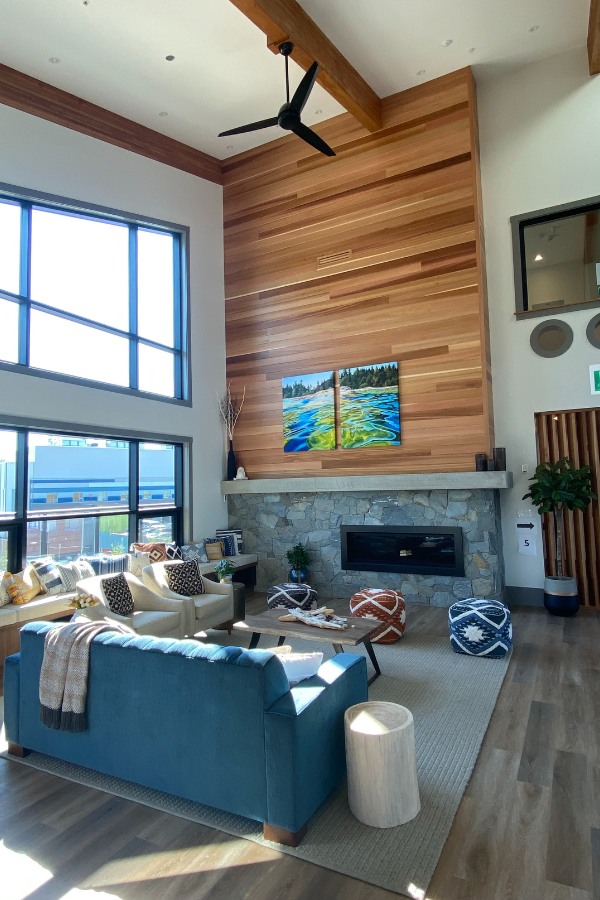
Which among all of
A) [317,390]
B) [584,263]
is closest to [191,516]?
[317,390]

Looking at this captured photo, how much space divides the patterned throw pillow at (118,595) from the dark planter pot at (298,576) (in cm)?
287

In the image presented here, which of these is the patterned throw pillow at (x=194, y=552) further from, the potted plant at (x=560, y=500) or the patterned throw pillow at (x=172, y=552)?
the potted plant at (x=560, y=500)

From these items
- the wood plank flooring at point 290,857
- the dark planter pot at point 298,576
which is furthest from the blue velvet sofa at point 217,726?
the dark planter pot at point 298,576

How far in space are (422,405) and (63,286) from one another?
15.2ft

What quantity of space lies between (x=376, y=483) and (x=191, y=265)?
4275mm

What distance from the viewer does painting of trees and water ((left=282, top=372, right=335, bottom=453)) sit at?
25.2 ft

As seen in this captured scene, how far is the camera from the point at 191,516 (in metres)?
7.71

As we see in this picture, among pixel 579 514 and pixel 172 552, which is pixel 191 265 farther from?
pixel 579 514

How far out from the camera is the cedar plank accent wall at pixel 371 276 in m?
6.84

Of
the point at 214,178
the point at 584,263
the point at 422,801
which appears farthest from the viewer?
the point at 214,178

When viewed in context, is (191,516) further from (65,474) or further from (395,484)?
(395,484)

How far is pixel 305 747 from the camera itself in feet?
8.08

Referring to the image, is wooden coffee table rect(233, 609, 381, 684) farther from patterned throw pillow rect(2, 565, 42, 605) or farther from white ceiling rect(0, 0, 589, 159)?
white ceiling rect(0, 0, 589, 159)

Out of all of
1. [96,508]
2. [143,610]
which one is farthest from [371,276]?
[143,610]
